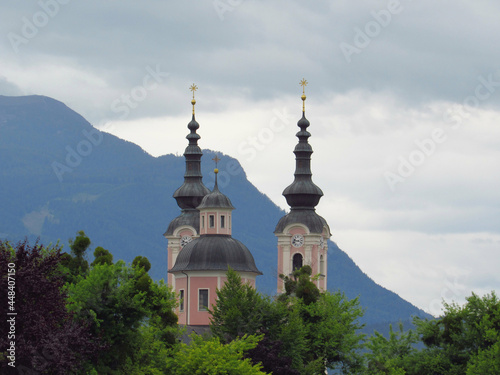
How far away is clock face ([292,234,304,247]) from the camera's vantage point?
107625 millimetres

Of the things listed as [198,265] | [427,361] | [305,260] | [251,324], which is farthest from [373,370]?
[305,260]

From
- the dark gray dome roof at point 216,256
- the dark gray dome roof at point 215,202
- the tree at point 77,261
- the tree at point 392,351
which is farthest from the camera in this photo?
the dark gray dome roof at point 215,202

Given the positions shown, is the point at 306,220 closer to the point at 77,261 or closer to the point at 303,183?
the point at 303,183

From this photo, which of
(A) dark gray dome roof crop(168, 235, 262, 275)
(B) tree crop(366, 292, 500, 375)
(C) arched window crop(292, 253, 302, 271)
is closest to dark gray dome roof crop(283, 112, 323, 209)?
(C) arched window crop(292, 253, 302, 271)

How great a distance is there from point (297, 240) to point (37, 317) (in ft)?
196

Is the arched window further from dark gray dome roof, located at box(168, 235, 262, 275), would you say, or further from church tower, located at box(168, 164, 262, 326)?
dark gray dome roof, located at box(168, 235, 262, 275)

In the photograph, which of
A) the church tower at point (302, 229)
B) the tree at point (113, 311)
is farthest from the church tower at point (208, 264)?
the tree at point (113, 311)

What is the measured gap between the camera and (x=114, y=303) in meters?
56.4

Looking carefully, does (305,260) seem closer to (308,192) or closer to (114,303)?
(308,192)

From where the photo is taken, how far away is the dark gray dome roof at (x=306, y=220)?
10756 centimetres

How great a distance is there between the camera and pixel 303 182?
109m

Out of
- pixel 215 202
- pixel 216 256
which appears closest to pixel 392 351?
pixel 216 256

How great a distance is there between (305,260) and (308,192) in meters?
5.88

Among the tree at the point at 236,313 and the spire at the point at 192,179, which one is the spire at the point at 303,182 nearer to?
the spire at the point at 192,179
